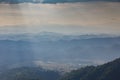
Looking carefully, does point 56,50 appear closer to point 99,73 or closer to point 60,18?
point 60,18

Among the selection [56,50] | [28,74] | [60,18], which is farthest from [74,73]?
[60,18]

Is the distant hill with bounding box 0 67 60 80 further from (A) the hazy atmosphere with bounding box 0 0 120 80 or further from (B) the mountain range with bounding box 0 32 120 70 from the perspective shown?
(B) the mountain range with bounding box 0 32 120 70

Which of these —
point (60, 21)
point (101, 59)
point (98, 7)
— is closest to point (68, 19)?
point (60, 21)

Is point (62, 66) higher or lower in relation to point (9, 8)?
lower

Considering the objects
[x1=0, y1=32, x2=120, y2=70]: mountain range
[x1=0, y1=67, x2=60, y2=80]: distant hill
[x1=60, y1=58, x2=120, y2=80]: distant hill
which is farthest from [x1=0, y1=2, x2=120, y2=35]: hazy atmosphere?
[x1=0, y1=67, x2=60, y2=80]: distant hill

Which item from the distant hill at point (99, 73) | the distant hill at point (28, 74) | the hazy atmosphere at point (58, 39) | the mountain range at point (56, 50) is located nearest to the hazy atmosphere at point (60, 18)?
the hazy atmosphere at point (58, 39)

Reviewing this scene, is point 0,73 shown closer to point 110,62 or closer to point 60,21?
point 60,21
